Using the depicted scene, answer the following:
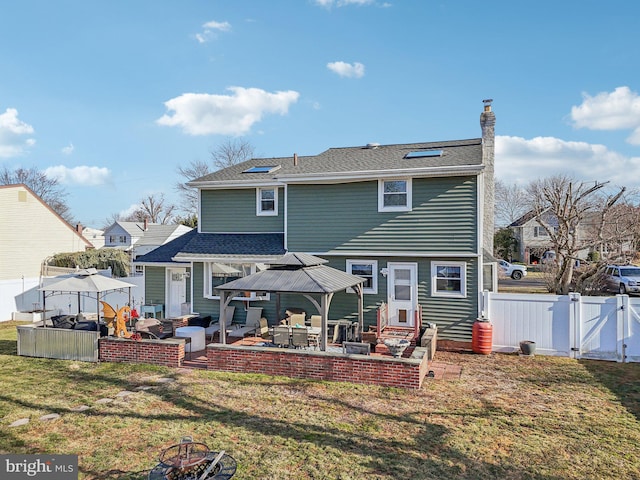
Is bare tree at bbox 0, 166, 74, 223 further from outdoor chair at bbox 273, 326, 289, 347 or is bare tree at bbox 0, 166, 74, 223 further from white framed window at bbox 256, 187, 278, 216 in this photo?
outdoor chair at bbox 273, 326, 289, 347

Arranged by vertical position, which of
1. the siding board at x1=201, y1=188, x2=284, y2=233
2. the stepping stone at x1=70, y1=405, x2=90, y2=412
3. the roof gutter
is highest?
the roof gutter

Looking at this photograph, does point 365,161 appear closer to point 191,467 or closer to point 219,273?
point 219,273

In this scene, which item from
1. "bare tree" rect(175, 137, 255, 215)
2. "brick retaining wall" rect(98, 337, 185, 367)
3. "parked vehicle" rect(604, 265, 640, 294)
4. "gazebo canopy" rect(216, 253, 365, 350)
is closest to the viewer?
"gazebo canopy" rect(216, 253, 365, 350)

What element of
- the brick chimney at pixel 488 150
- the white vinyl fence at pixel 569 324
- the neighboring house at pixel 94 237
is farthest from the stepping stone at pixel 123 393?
the neighboring house at pixel 94 237

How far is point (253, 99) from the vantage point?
100 ft

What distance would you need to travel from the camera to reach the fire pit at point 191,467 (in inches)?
191

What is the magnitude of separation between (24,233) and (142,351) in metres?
20.6

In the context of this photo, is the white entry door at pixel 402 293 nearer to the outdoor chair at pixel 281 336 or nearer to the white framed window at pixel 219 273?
the outdoor chair at pixel 281 336

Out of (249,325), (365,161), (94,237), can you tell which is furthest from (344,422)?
(94,237)

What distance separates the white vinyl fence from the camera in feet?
36.0

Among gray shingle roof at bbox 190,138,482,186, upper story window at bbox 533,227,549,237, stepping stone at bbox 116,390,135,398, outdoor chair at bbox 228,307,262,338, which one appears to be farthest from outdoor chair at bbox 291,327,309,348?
upper story window at bbox 533,227,549,237

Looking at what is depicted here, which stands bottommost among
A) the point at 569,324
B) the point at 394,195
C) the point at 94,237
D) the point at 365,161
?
the point at 569,324

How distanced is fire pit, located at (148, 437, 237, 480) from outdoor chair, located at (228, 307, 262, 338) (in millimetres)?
8011

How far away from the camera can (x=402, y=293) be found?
13367mm
